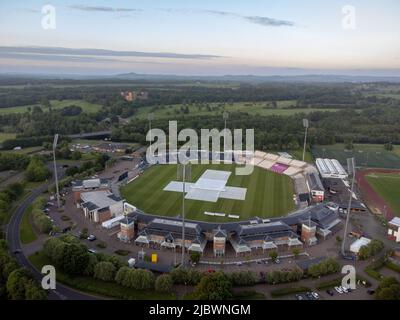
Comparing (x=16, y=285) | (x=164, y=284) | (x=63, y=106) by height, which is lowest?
(x=164, y=284)

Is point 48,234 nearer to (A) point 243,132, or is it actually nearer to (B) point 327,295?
(B) point 327,295

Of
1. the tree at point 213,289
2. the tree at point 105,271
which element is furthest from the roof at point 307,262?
the tree at point 105,271

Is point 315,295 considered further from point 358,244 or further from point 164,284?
point 164,284

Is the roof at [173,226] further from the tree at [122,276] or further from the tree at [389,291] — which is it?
the tree at [389,291]

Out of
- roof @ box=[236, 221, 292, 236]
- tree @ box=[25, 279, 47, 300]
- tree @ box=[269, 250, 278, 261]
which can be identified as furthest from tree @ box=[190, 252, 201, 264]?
tree @ box=[25, 279, 47, 300]

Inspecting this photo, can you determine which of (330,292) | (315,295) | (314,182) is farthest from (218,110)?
(315,295)

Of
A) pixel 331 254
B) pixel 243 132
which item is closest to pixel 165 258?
pixel 331 254
